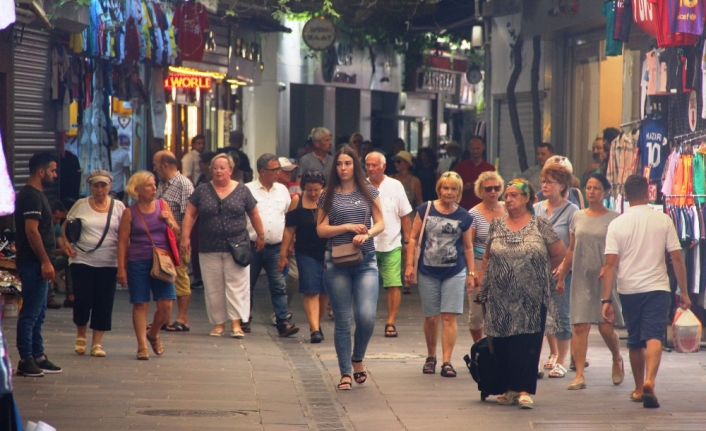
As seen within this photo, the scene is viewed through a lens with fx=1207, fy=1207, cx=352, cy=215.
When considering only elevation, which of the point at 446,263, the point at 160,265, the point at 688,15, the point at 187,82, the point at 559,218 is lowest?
the point at 160,265

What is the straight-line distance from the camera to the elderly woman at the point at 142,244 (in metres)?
10.7

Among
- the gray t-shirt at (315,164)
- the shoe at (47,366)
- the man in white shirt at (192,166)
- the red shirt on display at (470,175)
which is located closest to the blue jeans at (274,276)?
the gray t-shirt at (315,164)

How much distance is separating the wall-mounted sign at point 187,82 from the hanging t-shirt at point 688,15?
11474 millimetres

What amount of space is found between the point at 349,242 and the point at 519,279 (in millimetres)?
1404

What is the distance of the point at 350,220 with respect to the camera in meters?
9.55

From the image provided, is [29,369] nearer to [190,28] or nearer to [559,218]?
[559,218]

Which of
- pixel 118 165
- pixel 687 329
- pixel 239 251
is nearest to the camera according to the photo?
pixel 687 329

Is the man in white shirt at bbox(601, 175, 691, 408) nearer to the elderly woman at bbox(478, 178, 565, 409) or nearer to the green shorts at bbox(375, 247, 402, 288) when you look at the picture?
the elderly woman at bbox(478, 178, 565, 409)

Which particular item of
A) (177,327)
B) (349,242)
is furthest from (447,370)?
(177,327)

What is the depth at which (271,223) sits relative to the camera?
12828mm

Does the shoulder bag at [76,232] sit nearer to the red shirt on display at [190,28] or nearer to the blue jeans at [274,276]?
the blue jeans at [274,276]

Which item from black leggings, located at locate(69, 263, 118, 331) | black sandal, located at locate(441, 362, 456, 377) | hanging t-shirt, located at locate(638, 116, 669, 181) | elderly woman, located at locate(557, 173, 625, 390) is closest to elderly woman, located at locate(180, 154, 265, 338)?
black leggings, located at locate(69, 263, 118, 331)

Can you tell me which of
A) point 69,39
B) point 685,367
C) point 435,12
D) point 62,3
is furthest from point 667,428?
point 435,12

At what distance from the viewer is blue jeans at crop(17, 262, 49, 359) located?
9.41 m
